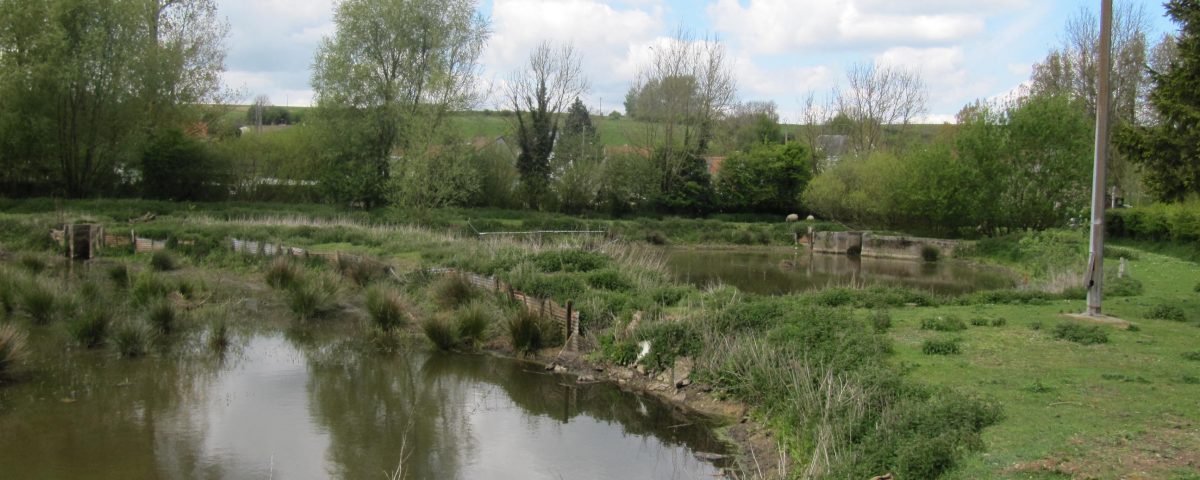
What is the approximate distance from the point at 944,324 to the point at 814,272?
16224 millimetres

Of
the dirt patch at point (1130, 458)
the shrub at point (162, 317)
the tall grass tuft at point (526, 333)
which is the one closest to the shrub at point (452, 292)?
the tall grass tuft at point (526, 333)

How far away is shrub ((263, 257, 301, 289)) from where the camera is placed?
18406mm

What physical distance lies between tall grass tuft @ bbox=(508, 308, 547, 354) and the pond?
742 cm

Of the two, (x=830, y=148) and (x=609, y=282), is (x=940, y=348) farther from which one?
(x=830, y=148)

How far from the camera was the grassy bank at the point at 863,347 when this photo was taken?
258 inches

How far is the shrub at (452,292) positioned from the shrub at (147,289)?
4.75 metres

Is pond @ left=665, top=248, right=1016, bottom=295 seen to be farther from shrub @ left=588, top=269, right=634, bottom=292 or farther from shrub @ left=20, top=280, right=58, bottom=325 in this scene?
shrub @ left=20, top=280, right=58, bottom=325

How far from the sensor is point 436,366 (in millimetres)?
12836

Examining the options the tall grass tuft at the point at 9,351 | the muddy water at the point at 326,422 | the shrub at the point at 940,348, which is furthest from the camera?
the tall grass tuft at the point at 9,351

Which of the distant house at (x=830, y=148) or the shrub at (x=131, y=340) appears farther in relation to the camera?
the distant house at (x=830, y=148)

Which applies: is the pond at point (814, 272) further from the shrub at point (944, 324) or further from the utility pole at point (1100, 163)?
the shrub at point (944, 324)

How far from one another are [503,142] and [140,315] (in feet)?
120

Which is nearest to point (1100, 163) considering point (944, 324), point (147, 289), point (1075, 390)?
point (944, 324)

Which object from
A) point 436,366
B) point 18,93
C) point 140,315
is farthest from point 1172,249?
point 18,93
